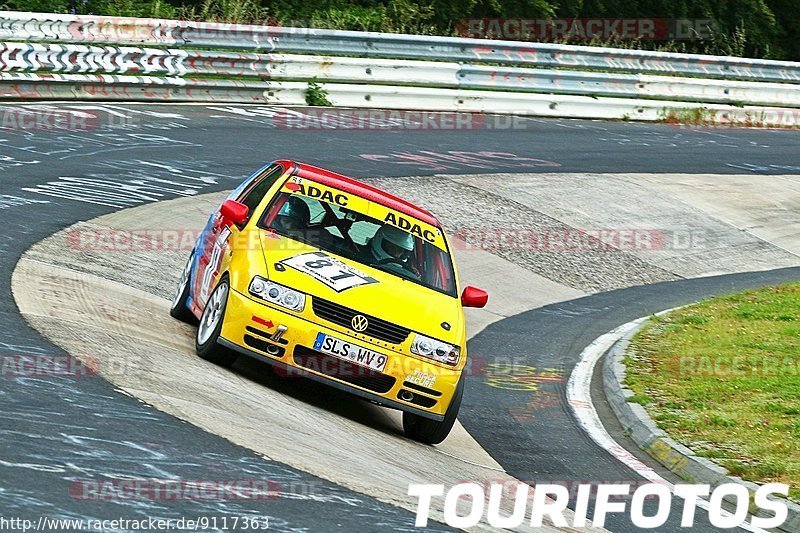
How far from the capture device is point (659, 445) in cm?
991

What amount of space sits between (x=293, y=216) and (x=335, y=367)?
62.9 inches

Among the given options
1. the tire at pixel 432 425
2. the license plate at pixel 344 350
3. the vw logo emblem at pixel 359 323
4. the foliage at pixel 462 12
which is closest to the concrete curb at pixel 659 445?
the tire at pixel 432 425

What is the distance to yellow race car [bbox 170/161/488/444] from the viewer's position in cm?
868

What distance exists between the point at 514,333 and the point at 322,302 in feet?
18.1

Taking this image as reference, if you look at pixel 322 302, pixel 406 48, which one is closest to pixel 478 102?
pixel 406 48

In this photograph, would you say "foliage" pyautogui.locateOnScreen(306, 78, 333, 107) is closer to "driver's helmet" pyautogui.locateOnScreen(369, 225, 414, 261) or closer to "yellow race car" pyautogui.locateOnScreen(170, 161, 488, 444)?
"yellow race car" pyautogui.locateOnScreen(170, 161, 488, 444)

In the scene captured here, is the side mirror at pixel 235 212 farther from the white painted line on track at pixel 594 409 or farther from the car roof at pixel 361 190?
the white painted line on track at pixel 594 409

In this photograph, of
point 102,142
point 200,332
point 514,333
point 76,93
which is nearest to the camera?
point 200,332

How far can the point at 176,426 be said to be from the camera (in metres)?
7.20

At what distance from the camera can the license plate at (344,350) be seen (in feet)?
28.3

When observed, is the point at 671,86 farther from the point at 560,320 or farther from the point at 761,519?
the point at 761,519

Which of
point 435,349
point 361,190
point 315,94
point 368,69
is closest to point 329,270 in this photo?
point 435,349

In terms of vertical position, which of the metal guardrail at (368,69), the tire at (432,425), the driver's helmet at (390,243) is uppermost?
the metal guardrail at (368,69)

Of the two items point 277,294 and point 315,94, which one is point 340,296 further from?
point 315,94
